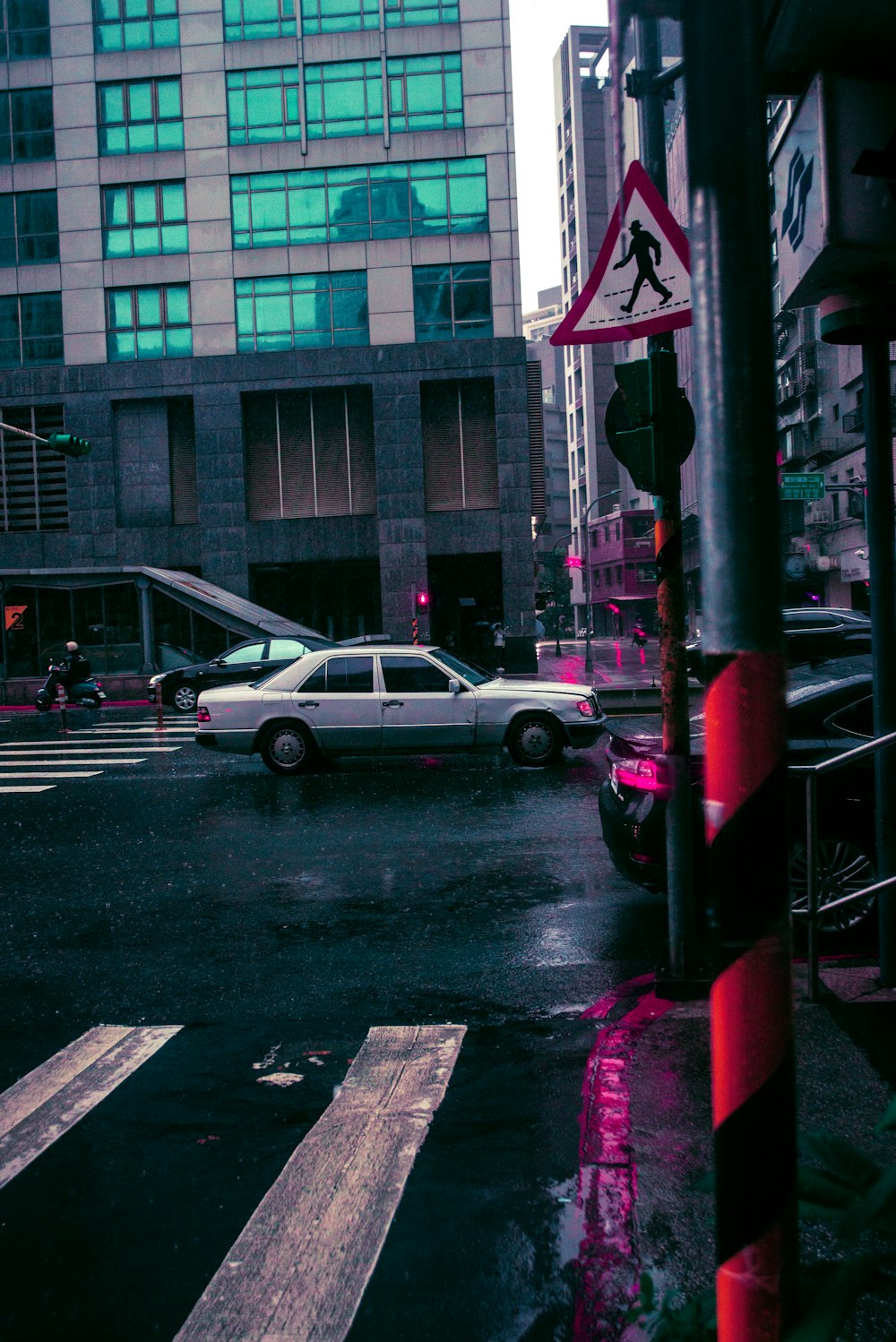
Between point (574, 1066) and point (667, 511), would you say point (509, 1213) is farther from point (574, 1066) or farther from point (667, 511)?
point (667, 511)

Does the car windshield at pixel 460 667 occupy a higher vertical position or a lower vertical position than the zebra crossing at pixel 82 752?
higher

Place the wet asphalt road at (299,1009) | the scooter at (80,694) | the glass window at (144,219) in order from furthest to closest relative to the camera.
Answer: the glass window at (144,219)
the scooter at (80,694)
the wet asphalt road at (299,1009)

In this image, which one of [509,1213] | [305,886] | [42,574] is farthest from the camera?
[42,574]

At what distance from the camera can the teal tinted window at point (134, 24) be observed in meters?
37.3

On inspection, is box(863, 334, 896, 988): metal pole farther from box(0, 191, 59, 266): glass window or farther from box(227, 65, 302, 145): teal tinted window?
box(0, 191, 59, 266): glass window

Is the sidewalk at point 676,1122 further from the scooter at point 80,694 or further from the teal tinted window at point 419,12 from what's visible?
the teal tinted window at point 419,12

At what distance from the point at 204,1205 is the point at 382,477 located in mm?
34716

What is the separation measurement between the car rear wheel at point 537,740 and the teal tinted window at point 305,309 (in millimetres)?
25986

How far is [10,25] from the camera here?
124ft

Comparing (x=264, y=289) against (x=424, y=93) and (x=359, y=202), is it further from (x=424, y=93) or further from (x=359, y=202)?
(x=424, y=93)

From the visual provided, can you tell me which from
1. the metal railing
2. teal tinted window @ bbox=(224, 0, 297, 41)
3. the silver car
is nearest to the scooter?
the silver car

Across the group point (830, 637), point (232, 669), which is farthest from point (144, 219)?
point (830, 637)

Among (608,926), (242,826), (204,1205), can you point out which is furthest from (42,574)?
(204,1205)

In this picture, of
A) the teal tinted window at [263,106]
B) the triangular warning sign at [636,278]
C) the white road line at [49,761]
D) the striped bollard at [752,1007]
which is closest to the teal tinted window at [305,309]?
the teal tinted window at [263,106]
